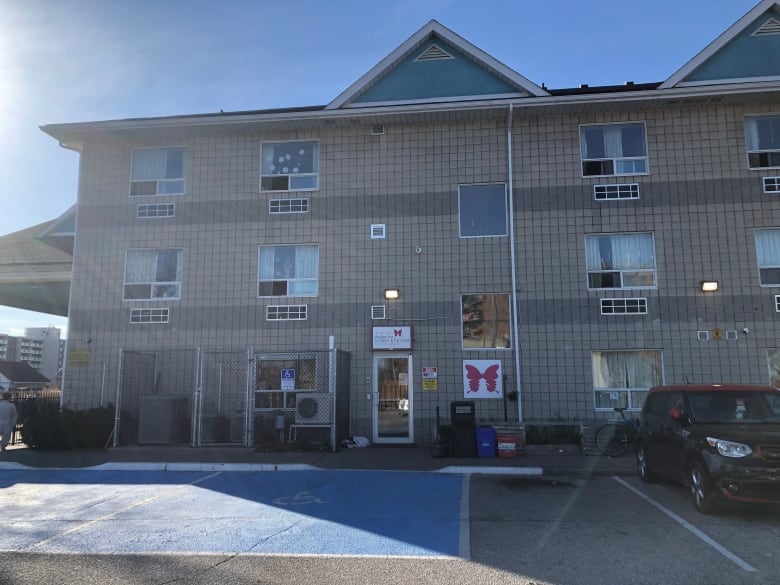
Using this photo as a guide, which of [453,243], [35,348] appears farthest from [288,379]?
[35,348]

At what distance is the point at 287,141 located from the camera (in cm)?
1628

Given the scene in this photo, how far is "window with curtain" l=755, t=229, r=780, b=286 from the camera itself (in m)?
14.2

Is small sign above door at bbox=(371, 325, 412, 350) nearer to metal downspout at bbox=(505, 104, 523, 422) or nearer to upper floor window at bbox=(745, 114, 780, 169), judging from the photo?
metal downspout at bbox=(505, 104, 523, 422)

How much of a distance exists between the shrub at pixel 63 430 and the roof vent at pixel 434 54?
40.4 ft

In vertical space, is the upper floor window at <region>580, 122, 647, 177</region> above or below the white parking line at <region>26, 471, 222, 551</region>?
Result: above

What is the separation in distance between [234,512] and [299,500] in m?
1.05

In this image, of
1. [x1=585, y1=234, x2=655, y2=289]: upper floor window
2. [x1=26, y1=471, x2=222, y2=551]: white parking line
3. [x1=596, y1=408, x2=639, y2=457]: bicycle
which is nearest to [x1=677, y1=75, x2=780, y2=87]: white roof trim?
[x1=585, y1=234, x2=655, y2=289]: upper floor window

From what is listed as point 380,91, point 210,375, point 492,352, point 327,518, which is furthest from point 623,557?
point 380,91

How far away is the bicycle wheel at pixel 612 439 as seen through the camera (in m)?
12.9

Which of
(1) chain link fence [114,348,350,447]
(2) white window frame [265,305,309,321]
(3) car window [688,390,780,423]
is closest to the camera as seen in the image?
(3) car window [688,390,780,423]

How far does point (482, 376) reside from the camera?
47.8 feet

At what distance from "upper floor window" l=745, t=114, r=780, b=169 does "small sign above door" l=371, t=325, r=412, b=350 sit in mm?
9492

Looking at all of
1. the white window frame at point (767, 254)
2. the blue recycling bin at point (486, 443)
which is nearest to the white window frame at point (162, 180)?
the blue recycling bin at point (486, 443)

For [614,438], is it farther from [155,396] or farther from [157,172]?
[157,172]
